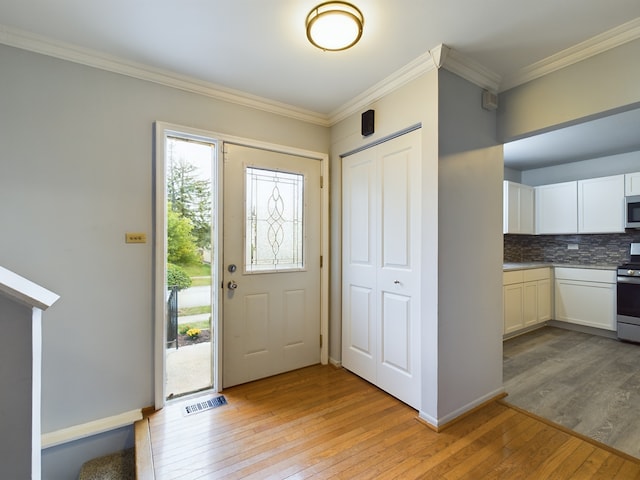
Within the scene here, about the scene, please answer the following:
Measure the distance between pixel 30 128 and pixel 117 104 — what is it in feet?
1.69

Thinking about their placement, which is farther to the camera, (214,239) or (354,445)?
(214,239)

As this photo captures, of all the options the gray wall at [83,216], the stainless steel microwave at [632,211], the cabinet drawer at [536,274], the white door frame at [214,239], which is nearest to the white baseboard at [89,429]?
the gray wall at [83,216]

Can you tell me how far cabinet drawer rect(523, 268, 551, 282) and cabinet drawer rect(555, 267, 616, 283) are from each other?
6.3 inches

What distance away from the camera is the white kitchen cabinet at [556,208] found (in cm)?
430

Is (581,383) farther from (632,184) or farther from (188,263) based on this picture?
(188,263)

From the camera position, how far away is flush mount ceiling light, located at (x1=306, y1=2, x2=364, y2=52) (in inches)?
61.1

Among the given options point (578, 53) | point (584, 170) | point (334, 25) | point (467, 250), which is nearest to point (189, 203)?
point (334, 25)

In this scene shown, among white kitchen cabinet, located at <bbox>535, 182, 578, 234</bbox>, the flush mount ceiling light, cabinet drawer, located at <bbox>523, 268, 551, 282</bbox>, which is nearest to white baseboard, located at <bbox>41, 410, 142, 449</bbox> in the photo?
the flush mount ceiling light

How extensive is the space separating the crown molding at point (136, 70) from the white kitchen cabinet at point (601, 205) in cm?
410

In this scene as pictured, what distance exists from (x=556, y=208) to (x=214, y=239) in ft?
16.1

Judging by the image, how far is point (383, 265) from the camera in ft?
8.07

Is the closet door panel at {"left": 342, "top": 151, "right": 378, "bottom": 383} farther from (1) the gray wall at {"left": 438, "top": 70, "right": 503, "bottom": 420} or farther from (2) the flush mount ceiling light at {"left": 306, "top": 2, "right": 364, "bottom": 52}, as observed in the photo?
(2) the flush mount ceiling light at {"left": 306, "top": 2, "right": 364, "bottom": 52}

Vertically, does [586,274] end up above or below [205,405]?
above

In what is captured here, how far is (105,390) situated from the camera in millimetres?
2035
